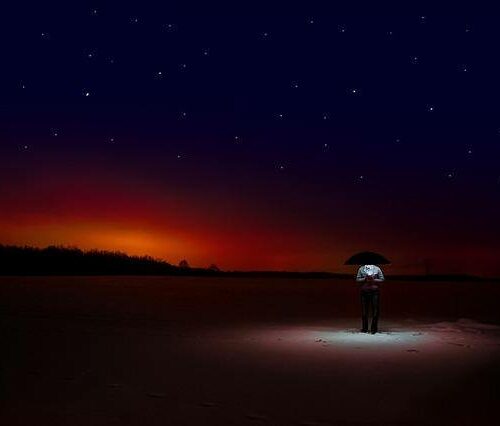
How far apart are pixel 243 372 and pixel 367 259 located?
7286 millimetres

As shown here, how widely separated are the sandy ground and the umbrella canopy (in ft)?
5.34

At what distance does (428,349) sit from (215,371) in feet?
16.2

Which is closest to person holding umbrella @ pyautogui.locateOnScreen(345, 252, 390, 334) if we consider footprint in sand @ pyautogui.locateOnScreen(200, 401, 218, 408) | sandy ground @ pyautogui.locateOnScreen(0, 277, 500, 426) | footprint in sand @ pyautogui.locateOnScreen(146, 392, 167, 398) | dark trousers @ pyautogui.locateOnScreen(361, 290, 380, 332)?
dark trousers @ pyautogui.locateOnScreen(361, 290, 380, 332)

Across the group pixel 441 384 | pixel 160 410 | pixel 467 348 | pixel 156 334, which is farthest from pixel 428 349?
pixel 160 410

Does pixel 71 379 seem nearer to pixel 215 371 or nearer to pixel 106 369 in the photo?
pixel 106 369

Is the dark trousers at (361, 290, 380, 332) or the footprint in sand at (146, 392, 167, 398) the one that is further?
the dark trousers at (361, 290, 380, 332)

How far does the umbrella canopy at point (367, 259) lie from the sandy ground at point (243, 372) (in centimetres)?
163

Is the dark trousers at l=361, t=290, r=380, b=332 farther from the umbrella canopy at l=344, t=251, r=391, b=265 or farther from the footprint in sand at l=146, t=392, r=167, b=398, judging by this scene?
the footprint in sand at l=146, t=392, r=167, b=398

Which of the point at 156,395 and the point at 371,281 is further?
the point at 371,281

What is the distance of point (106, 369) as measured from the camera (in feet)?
37.4

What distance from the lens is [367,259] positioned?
58.5ft

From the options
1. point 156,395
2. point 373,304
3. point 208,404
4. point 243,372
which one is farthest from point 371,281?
point 208,404

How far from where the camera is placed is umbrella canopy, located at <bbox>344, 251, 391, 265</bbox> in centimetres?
1777

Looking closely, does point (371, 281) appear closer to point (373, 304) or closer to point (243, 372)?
point (373, 304)
